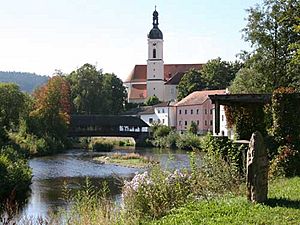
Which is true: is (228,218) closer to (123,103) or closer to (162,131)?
(162,131)

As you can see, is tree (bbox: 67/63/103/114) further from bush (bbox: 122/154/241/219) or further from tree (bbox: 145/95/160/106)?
bush (bbox: 122/154/241/219)

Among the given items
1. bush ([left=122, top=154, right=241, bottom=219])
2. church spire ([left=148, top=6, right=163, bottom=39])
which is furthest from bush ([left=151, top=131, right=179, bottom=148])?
bush ([left=122, top=154, right=241, bottom=219])

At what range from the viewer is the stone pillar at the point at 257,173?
11.1 m

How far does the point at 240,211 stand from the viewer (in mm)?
10430

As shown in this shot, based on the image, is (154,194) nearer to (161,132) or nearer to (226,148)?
(226,148)

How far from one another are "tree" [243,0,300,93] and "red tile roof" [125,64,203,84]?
8457cm

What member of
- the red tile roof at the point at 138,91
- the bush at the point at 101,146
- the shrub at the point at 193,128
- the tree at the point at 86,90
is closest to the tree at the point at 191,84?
the shrub at the point at 193,128

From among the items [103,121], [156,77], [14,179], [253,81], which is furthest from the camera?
[156,77]

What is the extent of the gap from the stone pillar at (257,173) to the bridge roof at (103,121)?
63286mm

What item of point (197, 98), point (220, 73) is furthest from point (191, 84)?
point (197, 98)

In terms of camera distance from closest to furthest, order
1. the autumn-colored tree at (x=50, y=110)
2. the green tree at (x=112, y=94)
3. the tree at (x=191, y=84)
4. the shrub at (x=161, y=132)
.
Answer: the autumn-colored tree at (x=50, y=110), the shrub at (x=161, y=132), the tree at (x=191, y=84), the green tree at (x=112, y=94)

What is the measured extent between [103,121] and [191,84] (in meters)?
22.2

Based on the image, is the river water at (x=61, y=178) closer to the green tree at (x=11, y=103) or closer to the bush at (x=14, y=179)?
the bush at (x=14, y=179)

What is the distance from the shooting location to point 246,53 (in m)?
33.1
